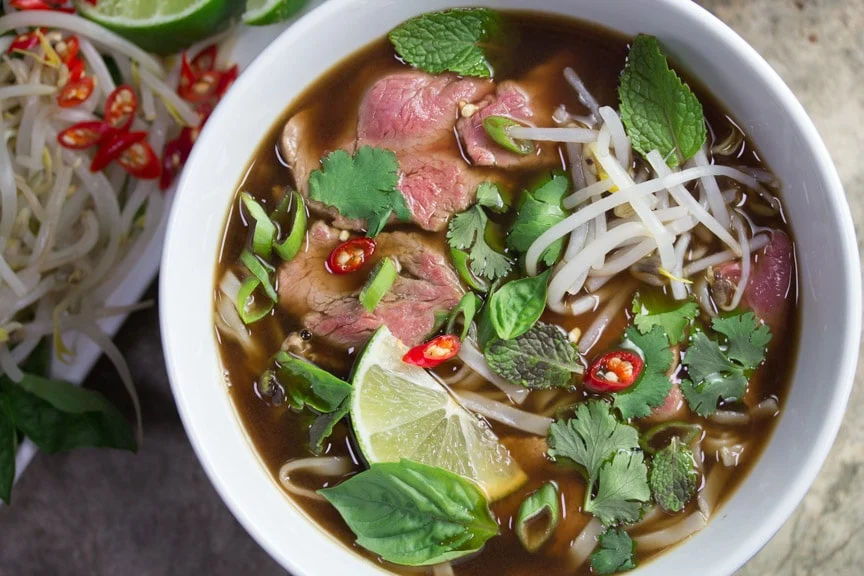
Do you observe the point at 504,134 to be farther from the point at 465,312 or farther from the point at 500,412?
the point at 500,412

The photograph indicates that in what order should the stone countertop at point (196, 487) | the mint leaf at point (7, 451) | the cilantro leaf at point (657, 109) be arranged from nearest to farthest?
the cilantro leaf at point (657, 109)
the mint leaf at point (7, 451)
the stone countertop at point (196, 487)

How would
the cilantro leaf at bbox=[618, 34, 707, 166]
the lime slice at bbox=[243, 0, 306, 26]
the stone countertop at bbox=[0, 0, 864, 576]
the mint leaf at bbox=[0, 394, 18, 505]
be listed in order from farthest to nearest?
the stone countertop at bbox=[0, 0, 864, 576] < the mint leaf at bbox=[0, 394, 18, 505] < the lime slice at bbox=[243, 0, 306, 26] < the cilantro leaf at bbox=[618, 34, 707, 166]

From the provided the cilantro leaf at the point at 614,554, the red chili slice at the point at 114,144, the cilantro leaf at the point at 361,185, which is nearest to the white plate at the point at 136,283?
the red chili slice at the point at 114,144

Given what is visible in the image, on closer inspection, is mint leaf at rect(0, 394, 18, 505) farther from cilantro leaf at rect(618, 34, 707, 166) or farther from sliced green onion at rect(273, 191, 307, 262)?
cilantro leaf at rect(618, 34, 707, 166)

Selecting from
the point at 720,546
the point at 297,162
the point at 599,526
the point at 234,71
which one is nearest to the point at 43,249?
the point at 234,71

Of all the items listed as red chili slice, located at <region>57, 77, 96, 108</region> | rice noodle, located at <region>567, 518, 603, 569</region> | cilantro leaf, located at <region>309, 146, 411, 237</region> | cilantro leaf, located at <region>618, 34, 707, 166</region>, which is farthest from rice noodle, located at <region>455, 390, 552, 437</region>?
Result: red chili slice, located at <region>57, 77, 96, 108</region>

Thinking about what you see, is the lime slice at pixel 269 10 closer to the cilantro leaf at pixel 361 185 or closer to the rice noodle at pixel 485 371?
the cilantro leaf at pixel 361 185

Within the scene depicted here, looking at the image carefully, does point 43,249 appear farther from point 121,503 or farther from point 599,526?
point 599,526

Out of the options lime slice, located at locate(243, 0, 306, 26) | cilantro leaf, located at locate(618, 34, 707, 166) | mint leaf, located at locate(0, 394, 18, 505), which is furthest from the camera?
mint leaf, located at locate(0, 394, 18, 505)
